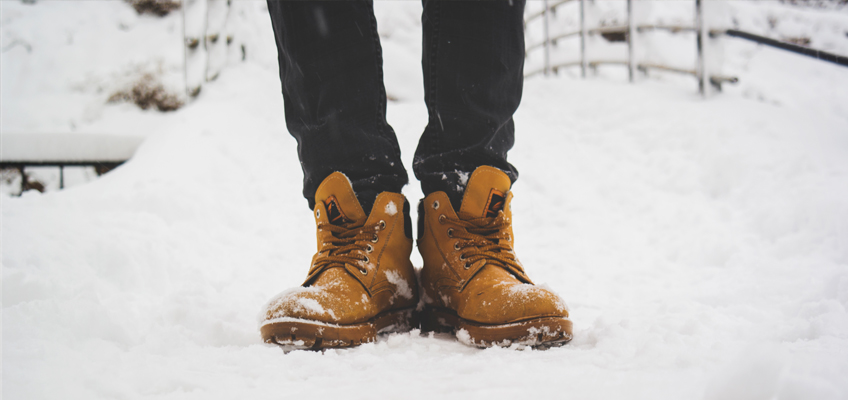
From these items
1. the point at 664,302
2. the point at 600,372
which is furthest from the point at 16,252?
the point at 664,302

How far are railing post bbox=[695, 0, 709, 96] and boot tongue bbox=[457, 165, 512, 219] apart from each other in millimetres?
2921

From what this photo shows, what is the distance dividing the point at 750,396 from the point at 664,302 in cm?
75

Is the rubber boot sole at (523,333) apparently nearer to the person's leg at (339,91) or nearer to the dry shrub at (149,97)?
the person's leg at (339,91)

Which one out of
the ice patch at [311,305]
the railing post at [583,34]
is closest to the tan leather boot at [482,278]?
the ice patch at [311,305]

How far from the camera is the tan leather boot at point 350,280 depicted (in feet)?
2.35

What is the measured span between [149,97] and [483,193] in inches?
210

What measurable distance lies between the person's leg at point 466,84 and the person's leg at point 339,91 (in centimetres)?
10

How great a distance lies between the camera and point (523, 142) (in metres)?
2.96

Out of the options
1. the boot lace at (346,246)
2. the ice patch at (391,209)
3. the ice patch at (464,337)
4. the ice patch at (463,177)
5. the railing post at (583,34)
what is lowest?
the ice patch at (464,337)

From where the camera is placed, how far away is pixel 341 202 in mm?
879

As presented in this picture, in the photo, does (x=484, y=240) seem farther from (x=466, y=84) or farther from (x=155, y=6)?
(x=155, y=6)

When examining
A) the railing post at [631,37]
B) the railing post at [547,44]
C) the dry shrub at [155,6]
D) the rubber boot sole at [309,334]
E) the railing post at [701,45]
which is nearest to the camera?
the rubber boot sole at [309,334]

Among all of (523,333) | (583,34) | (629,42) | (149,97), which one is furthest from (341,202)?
(149,97)

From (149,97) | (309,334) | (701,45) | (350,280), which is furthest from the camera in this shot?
(149,97)
